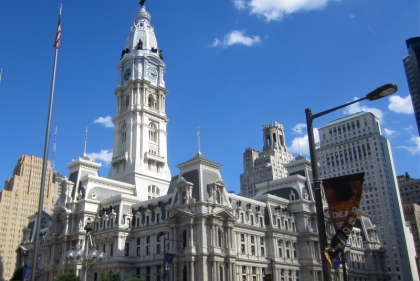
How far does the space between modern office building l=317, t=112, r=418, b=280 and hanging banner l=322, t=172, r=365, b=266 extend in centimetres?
12449

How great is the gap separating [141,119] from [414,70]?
133 meters

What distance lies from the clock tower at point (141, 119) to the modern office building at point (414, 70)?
11648 cm

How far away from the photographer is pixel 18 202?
16650 centimetres

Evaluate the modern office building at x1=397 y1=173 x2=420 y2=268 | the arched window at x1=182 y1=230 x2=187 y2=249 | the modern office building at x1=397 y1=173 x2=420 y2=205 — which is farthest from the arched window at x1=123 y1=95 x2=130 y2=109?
the modern office building at x1=397 y1=173 x2=420 y2=205

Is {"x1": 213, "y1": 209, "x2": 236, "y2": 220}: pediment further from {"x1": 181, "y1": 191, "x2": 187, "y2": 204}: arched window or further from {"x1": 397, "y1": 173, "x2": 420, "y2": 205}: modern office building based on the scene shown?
{"x1": 397, "y1": 173, "x2": 420, "y2": 205}: modern office building

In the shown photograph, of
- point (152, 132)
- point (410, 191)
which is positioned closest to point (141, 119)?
point (152, 132)

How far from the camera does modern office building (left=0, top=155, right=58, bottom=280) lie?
6299 inches

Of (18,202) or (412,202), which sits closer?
(18,202)

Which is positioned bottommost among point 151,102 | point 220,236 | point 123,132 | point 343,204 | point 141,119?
point 343,204

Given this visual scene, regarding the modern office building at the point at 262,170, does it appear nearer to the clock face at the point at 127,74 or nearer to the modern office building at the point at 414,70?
the modern office building at the point at 414,70

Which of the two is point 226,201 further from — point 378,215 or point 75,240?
point 378,215

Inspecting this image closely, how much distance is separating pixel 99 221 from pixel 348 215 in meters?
78.2

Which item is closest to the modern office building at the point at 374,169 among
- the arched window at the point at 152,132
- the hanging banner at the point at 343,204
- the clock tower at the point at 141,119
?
the clock tower at the point at 141,119

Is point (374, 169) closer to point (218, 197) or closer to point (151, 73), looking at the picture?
point (151, 73)
